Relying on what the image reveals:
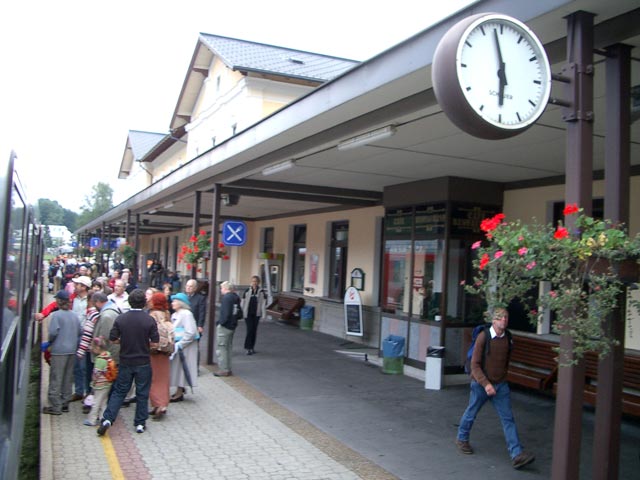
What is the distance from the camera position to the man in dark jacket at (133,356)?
20.4 ft

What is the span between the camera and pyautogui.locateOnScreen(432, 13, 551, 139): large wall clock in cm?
315

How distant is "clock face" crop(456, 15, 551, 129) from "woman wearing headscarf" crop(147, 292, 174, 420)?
16.0ft

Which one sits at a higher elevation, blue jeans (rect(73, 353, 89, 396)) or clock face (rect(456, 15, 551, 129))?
clock face (rect(456, 15, 551, 129))

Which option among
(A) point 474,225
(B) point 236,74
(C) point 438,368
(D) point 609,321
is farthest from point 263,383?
(B) point 236,74

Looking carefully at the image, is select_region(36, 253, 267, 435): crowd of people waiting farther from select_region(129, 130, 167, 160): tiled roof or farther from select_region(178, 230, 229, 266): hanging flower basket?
select_region(129, 130, 167, 160): tiled roof

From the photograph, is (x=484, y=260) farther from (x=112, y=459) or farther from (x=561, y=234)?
(x=112, y=459)

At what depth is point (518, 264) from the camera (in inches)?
120

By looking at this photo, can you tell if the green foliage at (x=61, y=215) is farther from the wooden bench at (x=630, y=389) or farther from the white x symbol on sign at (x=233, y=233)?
the wooden bench at (x=630, y=389)

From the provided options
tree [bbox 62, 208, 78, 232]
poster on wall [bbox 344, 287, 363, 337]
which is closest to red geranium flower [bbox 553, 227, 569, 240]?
poster on wall [bbox 344, 287, 363, 337]

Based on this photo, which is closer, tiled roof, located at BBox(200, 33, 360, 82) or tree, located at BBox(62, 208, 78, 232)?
tiled roof, located at BBox(200, 33, 360, 82)

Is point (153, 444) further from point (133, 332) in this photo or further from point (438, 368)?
point (438, 368)

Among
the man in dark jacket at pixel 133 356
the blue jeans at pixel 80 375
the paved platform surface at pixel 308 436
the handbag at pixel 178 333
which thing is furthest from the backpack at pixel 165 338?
the blue jeans at pixel 80 375

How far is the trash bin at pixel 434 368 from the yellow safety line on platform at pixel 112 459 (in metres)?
4.83

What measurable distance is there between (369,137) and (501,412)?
3100mm
